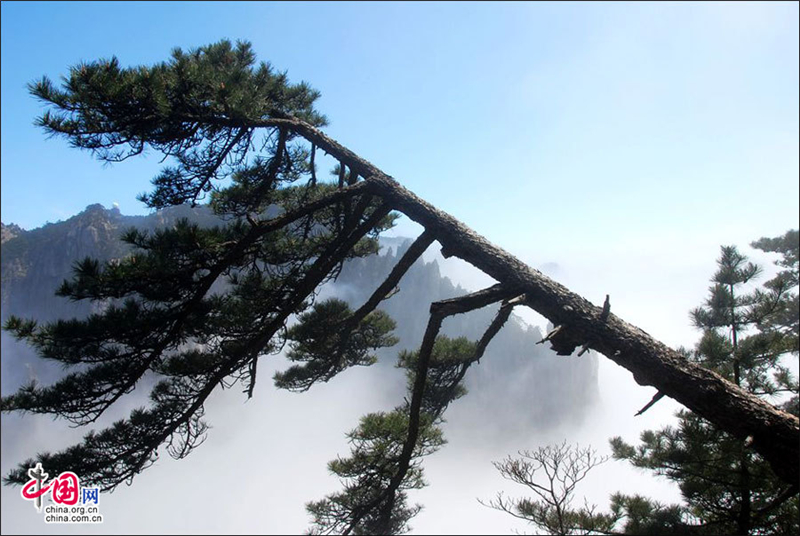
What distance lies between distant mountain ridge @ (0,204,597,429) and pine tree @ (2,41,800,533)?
18.1ft

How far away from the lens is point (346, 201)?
377 cm

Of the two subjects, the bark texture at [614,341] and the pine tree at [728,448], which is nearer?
the bark texture at [614,341]

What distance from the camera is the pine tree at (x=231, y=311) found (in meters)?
2.52

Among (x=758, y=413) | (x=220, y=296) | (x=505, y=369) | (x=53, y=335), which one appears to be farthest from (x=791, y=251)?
(x=505, y=369)

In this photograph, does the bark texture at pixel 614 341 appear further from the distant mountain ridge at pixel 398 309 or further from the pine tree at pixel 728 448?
the distant mountain ridge at pixel 398 309

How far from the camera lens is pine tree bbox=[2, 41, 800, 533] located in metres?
2.52

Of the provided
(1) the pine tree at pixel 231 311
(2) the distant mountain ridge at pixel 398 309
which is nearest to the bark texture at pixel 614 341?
(1) the pine tree at pixel 231 311

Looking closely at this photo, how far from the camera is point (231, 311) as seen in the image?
3121mm

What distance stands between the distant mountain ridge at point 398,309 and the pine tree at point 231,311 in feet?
18.1

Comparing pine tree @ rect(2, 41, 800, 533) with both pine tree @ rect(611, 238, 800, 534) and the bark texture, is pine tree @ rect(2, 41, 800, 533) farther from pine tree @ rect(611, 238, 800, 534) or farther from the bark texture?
pine tree @ rect(611, 238, 800, 534)

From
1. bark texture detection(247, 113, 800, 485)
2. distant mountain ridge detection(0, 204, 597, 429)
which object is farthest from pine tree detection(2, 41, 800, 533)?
distant mountain ridge detection(0, 204, 597, 429)

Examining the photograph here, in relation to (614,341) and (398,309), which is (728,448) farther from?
(398,309)

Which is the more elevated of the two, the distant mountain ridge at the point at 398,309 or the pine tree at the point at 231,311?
the distant mountain ridge at the point at 398,309

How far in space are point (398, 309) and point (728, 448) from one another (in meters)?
49.6
